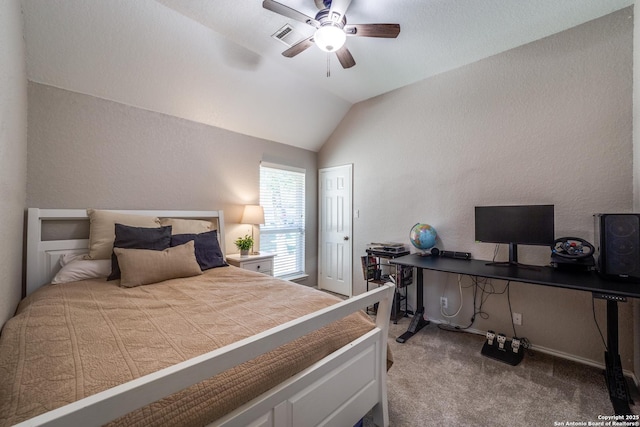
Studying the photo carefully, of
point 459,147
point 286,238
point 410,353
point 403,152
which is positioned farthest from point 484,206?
point 286,238

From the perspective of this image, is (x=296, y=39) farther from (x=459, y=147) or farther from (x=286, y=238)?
(x=286, y=238)

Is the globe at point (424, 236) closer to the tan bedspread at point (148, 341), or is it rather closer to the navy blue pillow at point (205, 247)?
the tan bedspread at point (148, 341)

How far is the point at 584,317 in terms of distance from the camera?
2191mm

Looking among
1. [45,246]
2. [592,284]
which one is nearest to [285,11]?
[45,246]

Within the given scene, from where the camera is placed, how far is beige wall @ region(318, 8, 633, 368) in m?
2.12

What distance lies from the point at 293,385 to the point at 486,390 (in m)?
1.63

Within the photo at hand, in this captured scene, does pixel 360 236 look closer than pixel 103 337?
No

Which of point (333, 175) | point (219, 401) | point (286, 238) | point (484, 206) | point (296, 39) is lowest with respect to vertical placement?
point (219, 401)

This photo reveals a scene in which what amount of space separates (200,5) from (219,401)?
2.60m

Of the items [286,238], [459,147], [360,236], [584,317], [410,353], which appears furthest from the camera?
[286,238]

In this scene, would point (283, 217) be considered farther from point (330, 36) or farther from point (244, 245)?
point (330, 36)

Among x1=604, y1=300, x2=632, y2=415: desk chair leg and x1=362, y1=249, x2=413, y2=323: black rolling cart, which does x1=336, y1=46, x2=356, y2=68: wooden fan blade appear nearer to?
x1=362, y1=249, x2=413, y2=323: black rolling cart

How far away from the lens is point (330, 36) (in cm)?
180

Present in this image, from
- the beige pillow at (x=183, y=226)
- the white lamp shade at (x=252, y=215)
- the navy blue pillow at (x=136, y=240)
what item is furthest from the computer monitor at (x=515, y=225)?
the navy blue pillow at (x=136, y=240)
